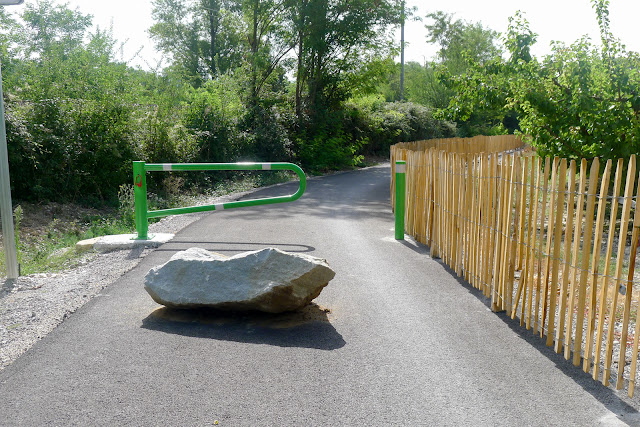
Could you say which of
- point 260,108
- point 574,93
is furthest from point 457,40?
point 574,93

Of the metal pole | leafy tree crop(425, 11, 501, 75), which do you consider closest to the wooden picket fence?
the metal pole


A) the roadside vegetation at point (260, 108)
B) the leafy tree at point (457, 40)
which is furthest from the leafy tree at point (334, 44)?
the leafy tree at point (457, 40)

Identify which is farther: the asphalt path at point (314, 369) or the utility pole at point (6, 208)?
the utility pole at point (6, 208)

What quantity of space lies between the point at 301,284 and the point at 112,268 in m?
3.17

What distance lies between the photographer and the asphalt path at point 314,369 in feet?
11.7

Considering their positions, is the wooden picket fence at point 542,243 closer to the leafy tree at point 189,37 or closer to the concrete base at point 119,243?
the concrete base at point 119,243

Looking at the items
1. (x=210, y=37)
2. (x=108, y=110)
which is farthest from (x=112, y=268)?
(x=210, y=37)

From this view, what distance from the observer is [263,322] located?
17.4ft

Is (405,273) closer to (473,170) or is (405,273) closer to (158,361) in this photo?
(473,170)

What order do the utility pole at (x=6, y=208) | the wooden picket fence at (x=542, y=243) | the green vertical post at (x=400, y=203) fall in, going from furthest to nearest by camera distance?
the green vertical post at (x=400, y=203), the utility pole at (x=6, y=208), the wooden picket fence at (x=542, y=243)

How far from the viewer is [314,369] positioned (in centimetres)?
424

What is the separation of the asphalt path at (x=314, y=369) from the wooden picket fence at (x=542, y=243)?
10.4 inches

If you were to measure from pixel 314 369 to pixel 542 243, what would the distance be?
212 cm

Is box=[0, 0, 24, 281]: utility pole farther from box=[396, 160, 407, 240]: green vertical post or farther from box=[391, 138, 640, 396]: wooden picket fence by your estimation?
box=[396, 160, 407, 240]: green vertical post
